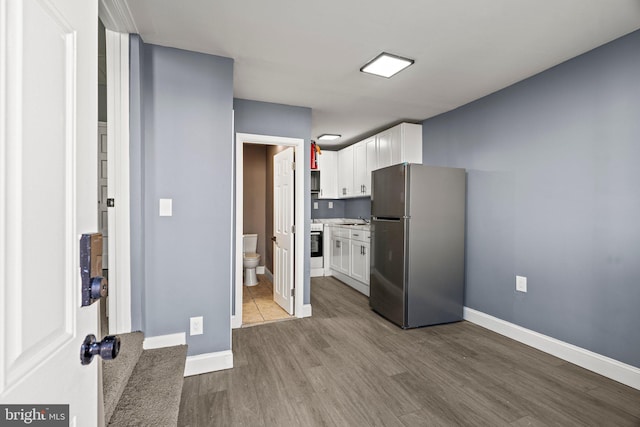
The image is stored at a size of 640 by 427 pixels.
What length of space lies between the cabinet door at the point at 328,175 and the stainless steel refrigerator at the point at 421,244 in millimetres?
2305

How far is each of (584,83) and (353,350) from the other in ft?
9.70

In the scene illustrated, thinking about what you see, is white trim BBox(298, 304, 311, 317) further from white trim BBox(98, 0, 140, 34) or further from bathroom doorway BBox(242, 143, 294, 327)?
white trim BBox(98, 0, 140, 34)

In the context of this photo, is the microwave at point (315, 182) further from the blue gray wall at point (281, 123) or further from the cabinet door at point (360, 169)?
the blue gray wall at point (281, 123)

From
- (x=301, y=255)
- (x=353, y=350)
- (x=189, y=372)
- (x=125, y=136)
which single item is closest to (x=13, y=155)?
(x=125, y=136)

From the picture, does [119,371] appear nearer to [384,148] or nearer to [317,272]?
[384,148]

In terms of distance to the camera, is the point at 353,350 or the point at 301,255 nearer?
the point at 353,350

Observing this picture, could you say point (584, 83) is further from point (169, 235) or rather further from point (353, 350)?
point (169, 235)

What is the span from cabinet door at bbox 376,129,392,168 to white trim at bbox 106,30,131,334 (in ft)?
10.6

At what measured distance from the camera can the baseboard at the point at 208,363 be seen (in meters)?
2.26

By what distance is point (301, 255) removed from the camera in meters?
3.45

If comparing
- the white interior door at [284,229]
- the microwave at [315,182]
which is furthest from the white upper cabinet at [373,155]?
the white interior door at [284,229]

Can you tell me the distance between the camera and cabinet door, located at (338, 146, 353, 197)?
536 centimetres

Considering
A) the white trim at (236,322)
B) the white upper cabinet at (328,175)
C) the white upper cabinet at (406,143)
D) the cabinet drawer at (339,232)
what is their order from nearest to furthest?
the white trim at (236,322) < the white upper cabinet at (406,143) < the cabinet drawer at (339,232) < the white upper cabinet at (328,175)

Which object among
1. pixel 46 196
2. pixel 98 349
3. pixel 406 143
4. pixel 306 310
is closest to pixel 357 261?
pixel 306 310
